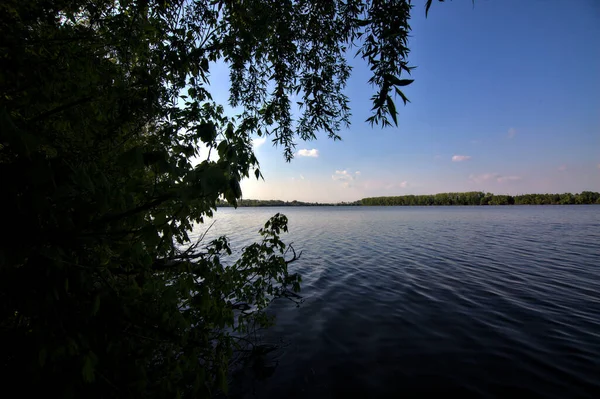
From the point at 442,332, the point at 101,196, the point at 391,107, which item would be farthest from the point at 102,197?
the point at 442,332

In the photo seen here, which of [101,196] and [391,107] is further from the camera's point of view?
[391,107]

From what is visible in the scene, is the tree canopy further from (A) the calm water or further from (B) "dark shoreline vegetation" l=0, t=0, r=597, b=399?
(A) the calm water

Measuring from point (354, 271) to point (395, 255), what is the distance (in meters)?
5.61

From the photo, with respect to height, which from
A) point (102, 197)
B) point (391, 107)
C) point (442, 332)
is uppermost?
point (391, 107)

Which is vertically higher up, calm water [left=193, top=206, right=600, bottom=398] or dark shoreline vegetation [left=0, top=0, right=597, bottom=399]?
dark shoreline vegetation [left=0, top=0, right=597, bottom=399]

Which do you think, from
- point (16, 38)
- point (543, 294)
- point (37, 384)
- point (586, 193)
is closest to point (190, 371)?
point (37, 384)

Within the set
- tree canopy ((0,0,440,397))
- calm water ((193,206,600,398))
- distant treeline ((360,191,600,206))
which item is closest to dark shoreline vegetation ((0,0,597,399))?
tree canopy ((0,0,440,397))

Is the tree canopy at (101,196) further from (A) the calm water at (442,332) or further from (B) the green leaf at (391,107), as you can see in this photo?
(A) the calm water at (442,332)

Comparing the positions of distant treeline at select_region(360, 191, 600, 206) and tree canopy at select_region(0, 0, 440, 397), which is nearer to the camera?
tree canopy at select_region(0, 0, 440, 397)

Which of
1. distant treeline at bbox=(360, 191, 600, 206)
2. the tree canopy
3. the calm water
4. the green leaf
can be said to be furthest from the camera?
distant treeline at bbox=(360, 191, 600, 206)

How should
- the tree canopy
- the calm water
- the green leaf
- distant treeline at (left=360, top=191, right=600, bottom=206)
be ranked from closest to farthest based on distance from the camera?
1. the tree canopy
2. the green leaf
3. the calm water
4. distant treeline at (left=360, top=191, right=600, bottom=206)

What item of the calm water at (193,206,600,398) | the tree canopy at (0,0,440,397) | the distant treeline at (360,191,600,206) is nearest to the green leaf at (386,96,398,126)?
the tree canopy at (0,0,440,397)

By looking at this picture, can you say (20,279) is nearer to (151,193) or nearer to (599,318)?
(151,193)

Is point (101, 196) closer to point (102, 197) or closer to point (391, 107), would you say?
point (102, 197)
